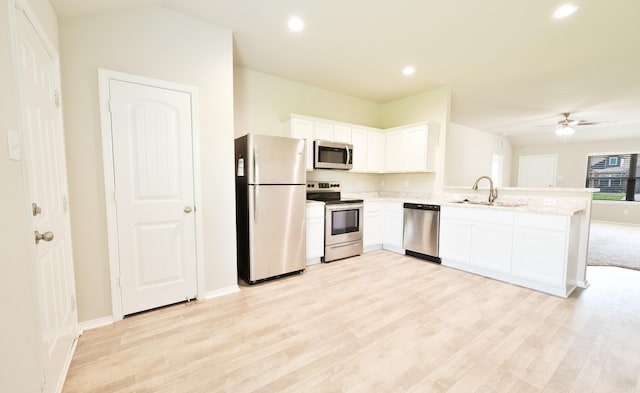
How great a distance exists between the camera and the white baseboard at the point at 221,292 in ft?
8.66

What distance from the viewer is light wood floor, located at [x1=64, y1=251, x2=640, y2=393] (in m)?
1.58

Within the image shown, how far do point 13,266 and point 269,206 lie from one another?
2.04 meters

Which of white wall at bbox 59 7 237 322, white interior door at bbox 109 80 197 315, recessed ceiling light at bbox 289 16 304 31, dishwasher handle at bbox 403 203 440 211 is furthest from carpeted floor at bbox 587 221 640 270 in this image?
white interior door at bbox 109 80 197 315

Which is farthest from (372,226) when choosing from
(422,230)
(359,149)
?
(359,149)

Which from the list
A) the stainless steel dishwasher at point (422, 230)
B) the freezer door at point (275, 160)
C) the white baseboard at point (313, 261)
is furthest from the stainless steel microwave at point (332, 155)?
the white baseboard at point (313, 261)

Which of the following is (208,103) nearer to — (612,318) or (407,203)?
(407,203)

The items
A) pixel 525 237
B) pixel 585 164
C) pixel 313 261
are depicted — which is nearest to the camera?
pixel 525 237

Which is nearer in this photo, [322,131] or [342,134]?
[322,131]

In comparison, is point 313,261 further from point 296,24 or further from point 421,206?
point 296,24

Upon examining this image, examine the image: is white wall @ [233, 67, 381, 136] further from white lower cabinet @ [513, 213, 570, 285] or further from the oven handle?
white lower cabinet @ [513, 213, 570, 285]

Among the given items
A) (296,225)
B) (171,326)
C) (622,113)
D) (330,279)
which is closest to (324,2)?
(296,225)

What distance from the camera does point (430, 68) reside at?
349 cm

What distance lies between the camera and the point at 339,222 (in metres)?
3.84

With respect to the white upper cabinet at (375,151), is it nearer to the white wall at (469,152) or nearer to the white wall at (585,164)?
the white wall at (469,152)
